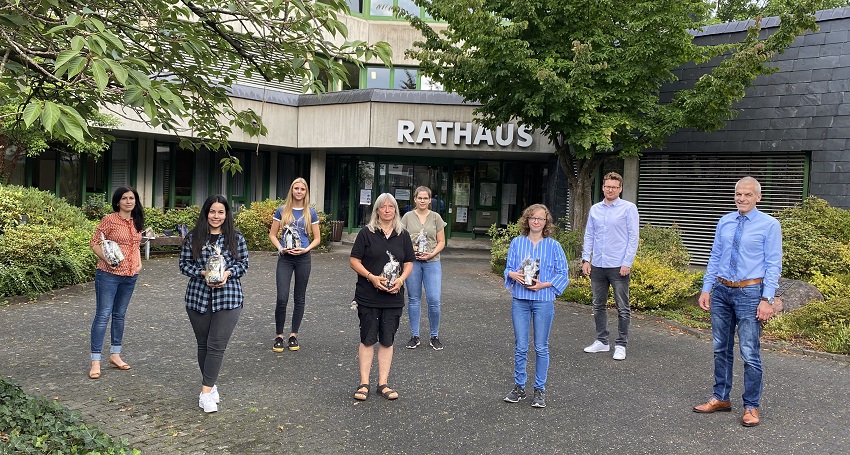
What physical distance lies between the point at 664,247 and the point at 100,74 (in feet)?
36.6

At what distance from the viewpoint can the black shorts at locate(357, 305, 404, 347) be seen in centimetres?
530

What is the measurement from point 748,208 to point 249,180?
1737 centimetres

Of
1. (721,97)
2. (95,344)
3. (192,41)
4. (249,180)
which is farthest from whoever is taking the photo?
(249,180)

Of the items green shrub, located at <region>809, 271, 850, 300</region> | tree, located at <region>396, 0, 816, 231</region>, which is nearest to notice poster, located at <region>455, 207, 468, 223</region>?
tree, located at <region>396, 0, 816, 231</region>

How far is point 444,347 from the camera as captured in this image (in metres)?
7.12

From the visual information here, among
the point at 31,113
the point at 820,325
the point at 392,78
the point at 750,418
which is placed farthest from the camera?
the point at 392,78

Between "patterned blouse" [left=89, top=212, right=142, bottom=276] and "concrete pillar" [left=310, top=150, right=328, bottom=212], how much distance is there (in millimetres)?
13533

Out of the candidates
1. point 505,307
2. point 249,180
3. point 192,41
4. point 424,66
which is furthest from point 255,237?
point 192,41

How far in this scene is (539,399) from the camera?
5.25 metres

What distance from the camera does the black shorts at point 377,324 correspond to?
17.4 feet

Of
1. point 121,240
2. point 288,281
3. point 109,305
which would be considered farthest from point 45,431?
point 288,281

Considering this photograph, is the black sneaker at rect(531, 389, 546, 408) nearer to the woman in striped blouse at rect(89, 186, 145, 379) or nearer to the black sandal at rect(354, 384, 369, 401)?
the black sandal at rect(354, 384, 369, 401)

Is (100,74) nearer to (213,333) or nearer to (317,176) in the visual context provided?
(213,333)

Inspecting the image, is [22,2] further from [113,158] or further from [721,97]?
[113,158]
